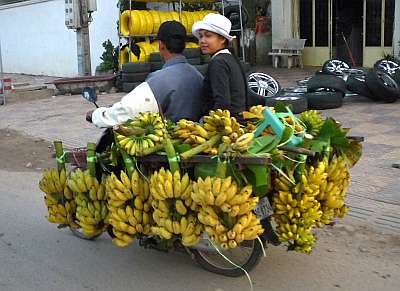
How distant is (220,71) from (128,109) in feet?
2.33

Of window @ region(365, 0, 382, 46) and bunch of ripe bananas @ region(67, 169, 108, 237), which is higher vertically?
window @ region(365, 0, 382, 46)

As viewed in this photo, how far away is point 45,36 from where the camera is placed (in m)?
21.0

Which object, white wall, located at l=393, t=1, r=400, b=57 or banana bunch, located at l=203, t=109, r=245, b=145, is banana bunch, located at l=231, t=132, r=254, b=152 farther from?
white wall, located at l=393, t=1, r=400, b=57

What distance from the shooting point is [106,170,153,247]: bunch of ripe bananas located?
3.80 meters

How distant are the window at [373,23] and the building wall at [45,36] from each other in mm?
7823

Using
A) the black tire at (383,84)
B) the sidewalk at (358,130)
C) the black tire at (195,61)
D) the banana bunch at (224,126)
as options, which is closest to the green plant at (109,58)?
the sidewalk at (358,130)

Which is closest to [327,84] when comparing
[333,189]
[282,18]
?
[333,189]

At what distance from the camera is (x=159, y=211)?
145 inches

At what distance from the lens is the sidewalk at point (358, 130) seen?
18.3 ft

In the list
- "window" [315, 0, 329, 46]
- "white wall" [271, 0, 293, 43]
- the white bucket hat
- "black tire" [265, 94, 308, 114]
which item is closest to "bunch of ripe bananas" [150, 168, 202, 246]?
the white bucket hat

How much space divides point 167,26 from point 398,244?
101 inches

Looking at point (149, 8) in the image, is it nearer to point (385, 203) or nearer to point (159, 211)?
point (385, 203)

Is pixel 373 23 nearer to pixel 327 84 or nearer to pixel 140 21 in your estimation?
pixel 140 21

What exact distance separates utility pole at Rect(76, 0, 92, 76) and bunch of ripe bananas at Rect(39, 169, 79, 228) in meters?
11.1
